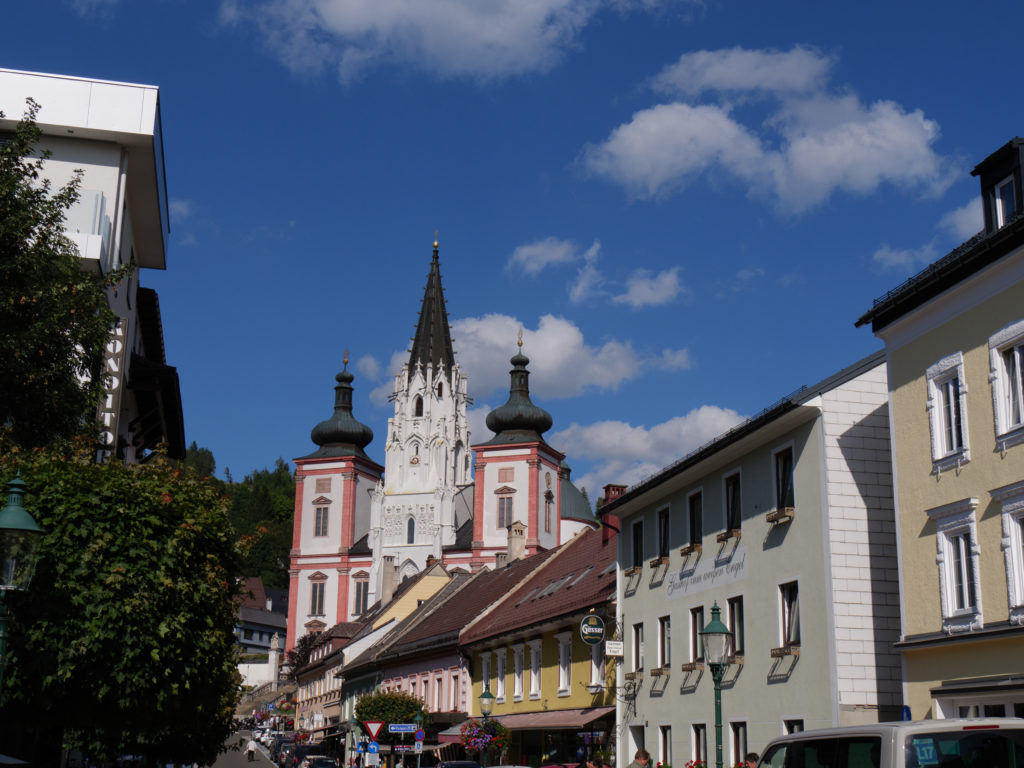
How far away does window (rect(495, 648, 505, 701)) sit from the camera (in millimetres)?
40031

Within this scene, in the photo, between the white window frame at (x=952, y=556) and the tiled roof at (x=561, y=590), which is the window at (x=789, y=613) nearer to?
the white window frame at (x=952, y=556)

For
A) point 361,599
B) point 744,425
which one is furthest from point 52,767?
point 361,599

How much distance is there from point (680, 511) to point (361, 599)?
9169 cm

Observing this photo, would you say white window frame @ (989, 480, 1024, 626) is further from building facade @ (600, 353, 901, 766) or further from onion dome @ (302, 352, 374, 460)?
onion dome @ (302, 352, 374, 460)

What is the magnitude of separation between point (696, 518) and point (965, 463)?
1008 centimetres

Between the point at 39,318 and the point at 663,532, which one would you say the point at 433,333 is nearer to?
the point at 663,532

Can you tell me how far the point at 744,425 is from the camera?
23.8 m

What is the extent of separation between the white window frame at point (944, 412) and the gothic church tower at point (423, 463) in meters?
93.4

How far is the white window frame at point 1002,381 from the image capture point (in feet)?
54.7

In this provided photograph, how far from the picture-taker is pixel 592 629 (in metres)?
30.7

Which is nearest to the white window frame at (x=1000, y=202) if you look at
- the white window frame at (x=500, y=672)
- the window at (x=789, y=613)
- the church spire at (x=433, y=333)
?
the window at (x=789, y=613)

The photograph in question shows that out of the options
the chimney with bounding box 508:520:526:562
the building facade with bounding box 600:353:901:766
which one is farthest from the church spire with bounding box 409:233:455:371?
the building facade with bounding box 600:353:901:766

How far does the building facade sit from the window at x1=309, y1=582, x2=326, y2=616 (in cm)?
9213

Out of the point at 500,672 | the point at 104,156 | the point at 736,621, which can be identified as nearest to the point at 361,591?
the point at 500,672
